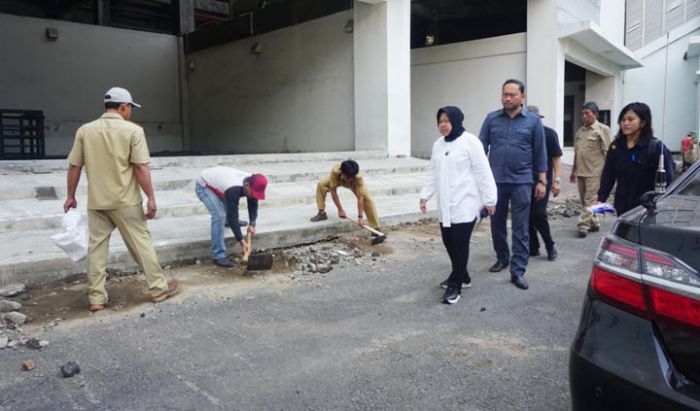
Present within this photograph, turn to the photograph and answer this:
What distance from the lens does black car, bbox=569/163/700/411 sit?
59.1 inches

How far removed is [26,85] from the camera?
624 inches

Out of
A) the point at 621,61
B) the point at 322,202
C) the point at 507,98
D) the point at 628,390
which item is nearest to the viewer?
the point at 628,390

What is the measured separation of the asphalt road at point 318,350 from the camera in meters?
2.71

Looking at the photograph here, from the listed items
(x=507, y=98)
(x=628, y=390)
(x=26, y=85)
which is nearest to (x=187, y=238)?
(x=507, y=98)

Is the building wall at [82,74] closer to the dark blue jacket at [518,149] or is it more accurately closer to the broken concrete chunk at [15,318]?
the broken concrete chunk at [15,318]

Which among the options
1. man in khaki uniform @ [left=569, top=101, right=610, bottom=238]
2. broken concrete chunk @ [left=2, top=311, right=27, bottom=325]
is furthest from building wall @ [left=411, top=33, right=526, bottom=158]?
broken concrete chunk @ [left=2, top=311, right=27, bottom=325]

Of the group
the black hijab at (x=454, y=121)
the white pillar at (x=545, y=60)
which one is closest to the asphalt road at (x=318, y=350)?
the black hijab at (x=454, y=121)

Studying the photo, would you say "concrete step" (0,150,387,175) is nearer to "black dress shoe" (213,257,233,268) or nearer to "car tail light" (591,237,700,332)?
"black dress shoe" (213,257,233,268)

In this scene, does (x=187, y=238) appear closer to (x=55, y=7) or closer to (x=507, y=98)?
(x=507, y=98)

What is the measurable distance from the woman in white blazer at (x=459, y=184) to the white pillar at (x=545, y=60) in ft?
33.4

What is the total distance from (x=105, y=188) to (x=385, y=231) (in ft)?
12.7

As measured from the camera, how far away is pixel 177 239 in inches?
210

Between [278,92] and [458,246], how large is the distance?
11.5 meters

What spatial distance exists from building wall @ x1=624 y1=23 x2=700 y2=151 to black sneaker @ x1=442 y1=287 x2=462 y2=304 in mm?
19881
